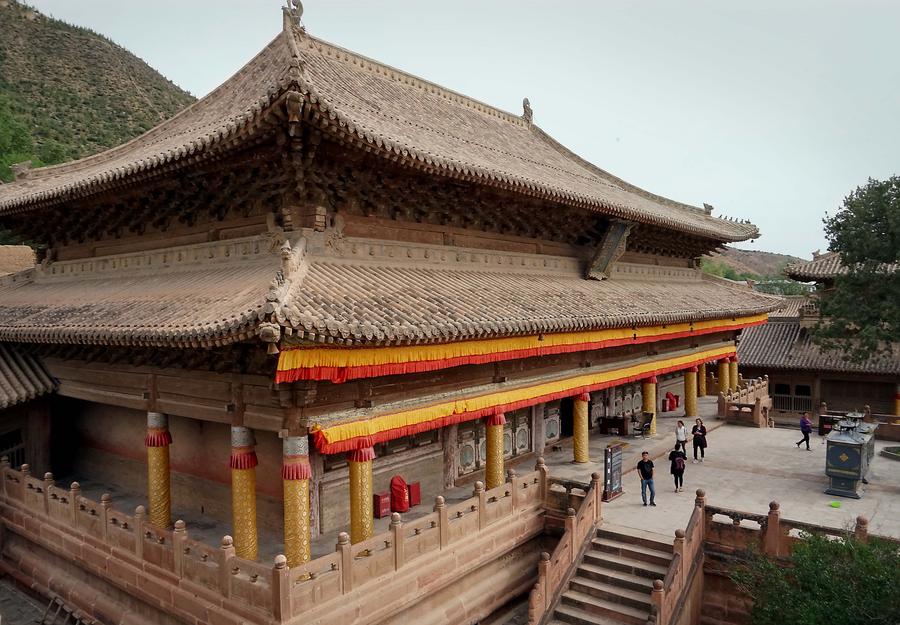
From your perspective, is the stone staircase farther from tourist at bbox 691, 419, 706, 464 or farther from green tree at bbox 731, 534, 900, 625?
tourist at bbox 691, 419, 706, 464

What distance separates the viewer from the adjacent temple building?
8.30 m

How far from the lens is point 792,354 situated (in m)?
31.4

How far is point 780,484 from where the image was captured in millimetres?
14641

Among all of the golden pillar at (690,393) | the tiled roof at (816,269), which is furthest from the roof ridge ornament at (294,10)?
the tiled roof at (816,269)

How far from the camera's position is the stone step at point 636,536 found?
10.7m

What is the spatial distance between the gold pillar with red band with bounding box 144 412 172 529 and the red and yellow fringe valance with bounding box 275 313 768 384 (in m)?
4.34

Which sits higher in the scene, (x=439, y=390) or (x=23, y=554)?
(x=439, y=390)

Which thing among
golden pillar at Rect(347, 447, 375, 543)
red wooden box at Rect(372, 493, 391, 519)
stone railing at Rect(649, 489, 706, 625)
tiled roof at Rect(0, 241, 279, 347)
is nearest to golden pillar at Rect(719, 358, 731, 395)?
stone railing at Rect(649, 489, 706, 625)

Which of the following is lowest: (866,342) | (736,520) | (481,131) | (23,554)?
(23,554)

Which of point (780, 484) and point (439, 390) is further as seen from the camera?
point (780, 484)

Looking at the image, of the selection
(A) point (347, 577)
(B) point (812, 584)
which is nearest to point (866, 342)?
(B) point (812, 584)

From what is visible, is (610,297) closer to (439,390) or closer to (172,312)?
(439,390)

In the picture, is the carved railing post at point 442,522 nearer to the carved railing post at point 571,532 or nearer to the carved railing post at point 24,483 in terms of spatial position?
the carved railing post at point 571,532

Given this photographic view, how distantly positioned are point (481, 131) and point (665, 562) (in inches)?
488
